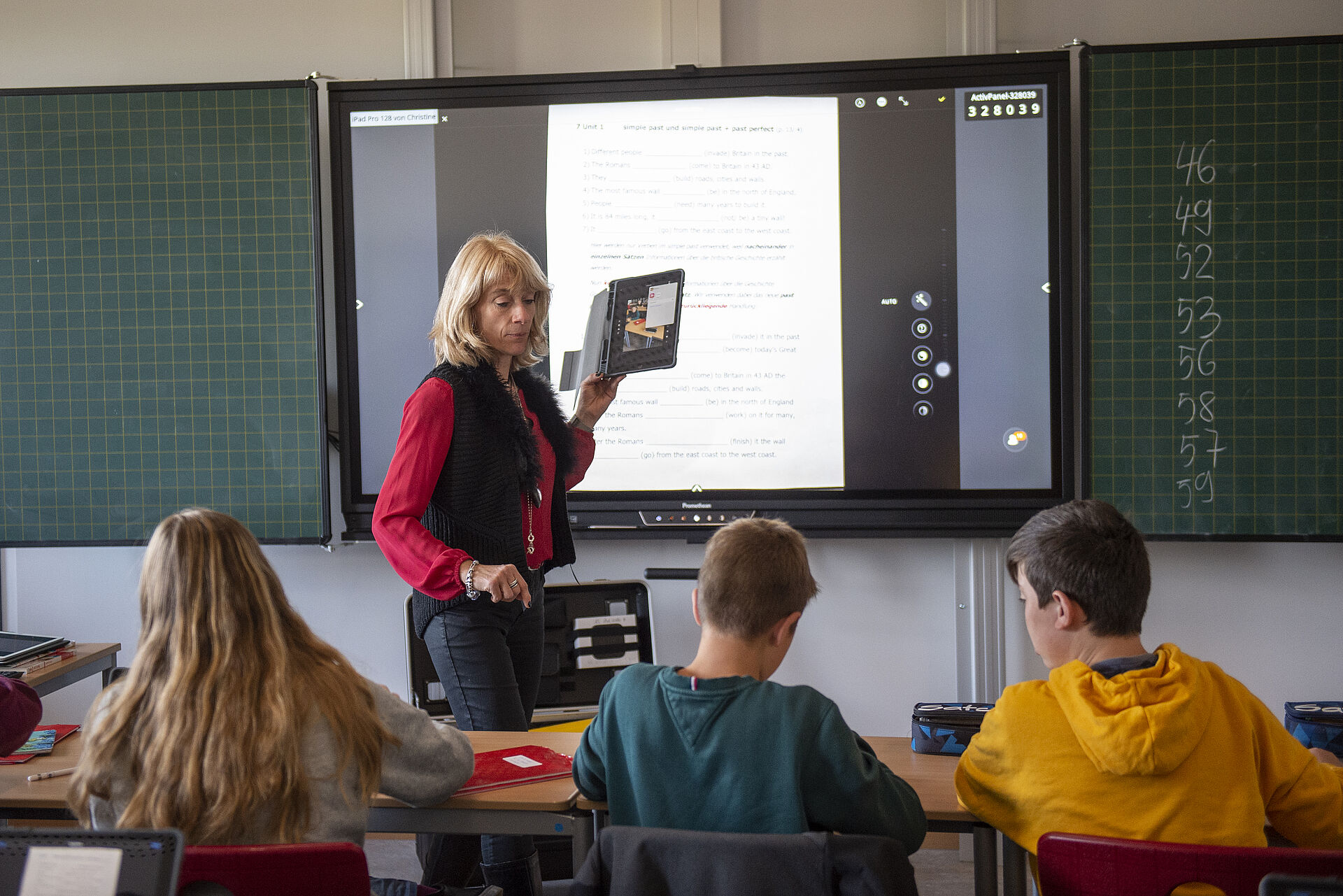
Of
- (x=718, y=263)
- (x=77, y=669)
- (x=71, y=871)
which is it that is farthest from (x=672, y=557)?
(x=71, y=871)

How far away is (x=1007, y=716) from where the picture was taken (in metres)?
1.30

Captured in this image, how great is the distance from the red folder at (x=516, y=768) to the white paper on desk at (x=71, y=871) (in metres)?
0.56

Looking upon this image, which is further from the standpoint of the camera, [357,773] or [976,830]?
[976,830]

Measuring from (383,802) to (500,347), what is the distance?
3.38ft

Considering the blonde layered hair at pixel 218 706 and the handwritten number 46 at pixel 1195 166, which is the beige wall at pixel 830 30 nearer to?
the handwritten number 46 at pixel 1195 166

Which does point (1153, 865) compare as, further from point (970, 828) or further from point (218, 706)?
point (218, 706)

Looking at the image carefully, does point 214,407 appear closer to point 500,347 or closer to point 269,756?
point 500,347

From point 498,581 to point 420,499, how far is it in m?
0.26

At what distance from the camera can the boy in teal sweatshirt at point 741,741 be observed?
3.99ft

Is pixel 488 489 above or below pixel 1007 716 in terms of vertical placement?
above

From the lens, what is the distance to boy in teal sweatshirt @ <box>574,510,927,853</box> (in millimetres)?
1216

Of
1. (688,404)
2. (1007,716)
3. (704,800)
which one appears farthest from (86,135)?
(1007,716)

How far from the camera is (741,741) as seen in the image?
1.22 m

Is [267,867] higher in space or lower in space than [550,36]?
lower
